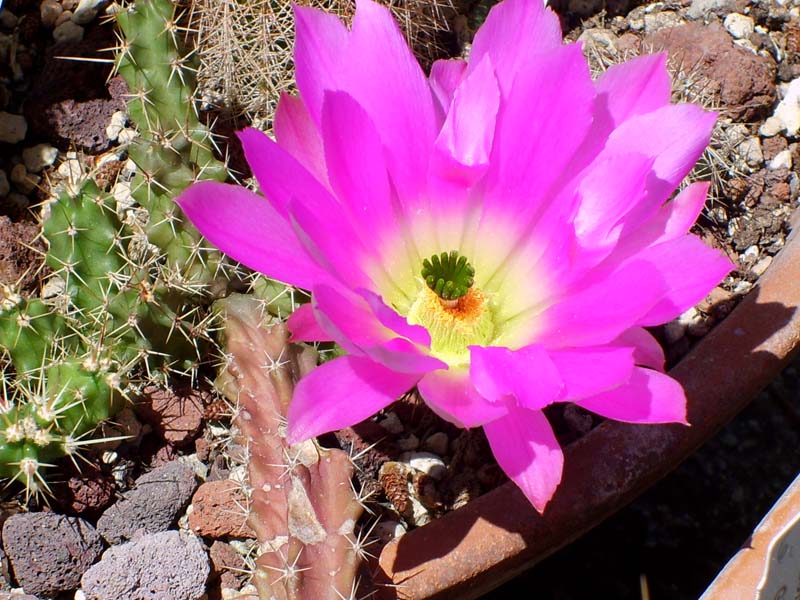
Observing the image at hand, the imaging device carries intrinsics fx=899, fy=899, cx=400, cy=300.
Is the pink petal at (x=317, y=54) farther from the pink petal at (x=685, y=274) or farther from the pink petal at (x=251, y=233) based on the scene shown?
the pink petal at (x=685, y=274)

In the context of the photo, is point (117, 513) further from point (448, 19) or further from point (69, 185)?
point (448, 19)

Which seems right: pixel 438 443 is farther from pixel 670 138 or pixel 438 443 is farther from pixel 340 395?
pixel 670 138

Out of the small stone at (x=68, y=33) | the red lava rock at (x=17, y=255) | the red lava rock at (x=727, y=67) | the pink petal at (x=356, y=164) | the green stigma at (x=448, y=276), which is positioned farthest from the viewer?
the small stone at (x=68, y=33)

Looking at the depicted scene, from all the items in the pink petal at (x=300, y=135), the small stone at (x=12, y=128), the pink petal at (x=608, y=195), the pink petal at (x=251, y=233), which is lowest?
the small stone at (x=12, y=128)

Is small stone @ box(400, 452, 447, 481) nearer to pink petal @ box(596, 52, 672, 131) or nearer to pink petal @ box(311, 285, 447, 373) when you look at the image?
pink petal @ box(311, 285, 447, 373)

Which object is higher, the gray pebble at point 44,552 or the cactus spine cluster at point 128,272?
the cactus spine cluster at point 128,272

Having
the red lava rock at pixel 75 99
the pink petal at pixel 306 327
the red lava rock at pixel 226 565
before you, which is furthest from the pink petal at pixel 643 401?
the red lava rock at pixel 75 99

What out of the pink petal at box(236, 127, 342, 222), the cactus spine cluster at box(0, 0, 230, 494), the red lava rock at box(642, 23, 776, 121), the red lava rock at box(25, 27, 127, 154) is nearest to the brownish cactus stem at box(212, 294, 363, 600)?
the cactus spine cluster at box(0, 0, 230, 494)

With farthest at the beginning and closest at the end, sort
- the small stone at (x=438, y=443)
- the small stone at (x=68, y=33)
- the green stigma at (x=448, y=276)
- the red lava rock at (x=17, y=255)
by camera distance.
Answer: the small stone at (x=68, y=33), the red lava rock at (x=17, y=255), the small stone at (x=438, y=443), the green stigma at (x=448, y=276)
